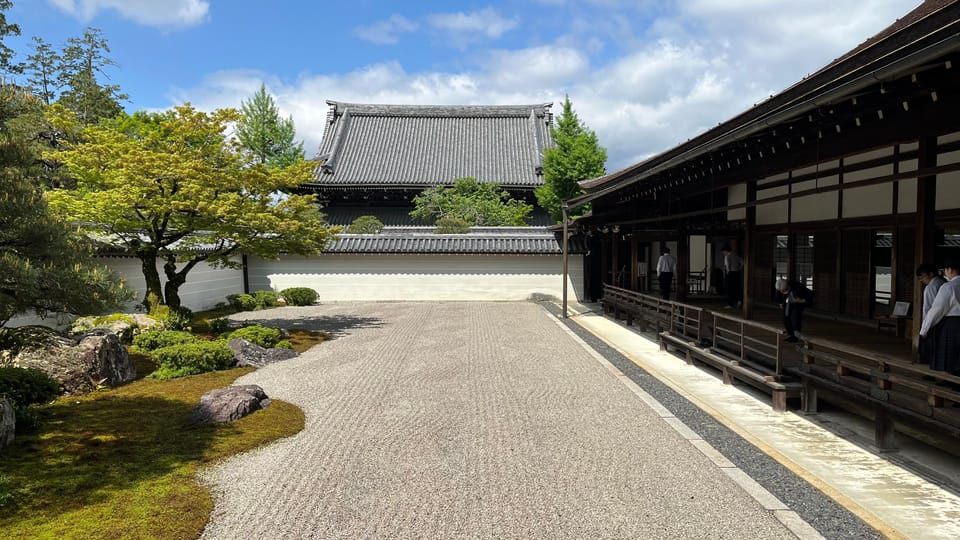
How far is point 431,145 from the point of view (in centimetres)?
3072

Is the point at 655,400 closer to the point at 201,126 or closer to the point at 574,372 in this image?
the point at 574,372

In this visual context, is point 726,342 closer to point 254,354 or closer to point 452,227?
point 254,354

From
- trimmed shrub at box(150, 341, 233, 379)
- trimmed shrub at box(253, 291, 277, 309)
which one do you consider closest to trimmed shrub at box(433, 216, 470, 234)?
trimmed shrub at box(253, 291, 277, 309)

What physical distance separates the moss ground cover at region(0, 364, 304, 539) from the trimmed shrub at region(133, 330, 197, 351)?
2699 mm

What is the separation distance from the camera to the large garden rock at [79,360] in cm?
754

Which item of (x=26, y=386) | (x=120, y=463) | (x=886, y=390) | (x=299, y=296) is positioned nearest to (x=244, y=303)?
(x=299, y=296)

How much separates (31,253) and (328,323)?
1072cm

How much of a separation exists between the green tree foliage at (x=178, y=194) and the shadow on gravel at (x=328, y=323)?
7.87 ft

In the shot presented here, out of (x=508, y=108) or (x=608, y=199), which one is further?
(x=508, y=108)

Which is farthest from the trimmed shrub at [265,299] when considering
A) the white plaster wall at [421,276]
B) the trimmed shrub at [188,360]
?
the trimmed shrub at [188,360]

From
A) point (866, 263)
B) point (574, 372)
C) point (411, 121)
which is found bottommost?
point (574, 372)

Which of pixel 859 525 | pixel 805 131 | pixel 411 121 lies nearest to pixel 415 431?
pixel 859 525

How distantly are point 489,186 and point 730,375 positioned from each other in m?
19.0

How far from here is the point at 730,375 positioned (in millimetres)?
7965
